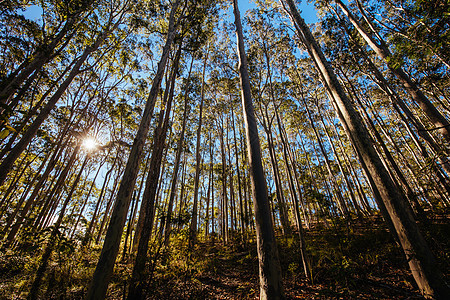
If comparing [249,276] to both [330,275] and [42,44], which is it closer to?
[330,275]

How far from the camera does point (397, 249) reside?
492cm

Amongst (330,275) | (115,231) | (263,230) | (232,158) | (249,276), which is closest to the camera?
(263,230)

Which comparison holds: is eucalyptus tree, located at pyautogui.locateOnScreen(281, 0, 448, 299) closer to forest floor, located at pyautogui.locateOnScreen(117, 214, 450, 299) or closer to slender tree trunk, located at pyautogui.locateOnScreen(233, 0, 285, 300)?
forest floor, located at pyautogui.locateOnScreen(117, 214, 450, 299)

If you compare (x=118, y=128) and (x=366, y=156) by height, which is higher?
(x=118, y=128)

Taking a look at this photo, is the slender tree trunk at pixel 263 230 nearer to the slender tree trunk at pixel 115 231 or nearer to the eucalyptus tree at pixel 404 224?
the eucalyptus tree at pixel 404 224

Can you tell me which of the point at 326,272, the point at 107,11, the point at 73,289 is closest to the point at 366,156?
the point at 326,272

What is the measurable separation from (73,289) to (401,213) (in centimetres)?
697

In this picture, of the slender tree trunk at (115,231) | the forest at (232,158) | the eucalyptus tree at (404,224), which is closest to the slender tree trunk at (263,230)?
the forest at (232,158)

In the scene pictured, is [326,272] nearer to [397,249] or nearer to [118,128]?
[397,249]

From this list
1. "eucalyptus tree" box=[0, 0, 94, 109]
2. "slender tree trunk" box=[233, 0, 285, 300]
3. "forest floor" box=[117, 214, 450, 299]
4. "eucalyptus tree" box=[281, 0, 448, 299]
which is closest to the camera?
"slender tree trunk" box=[233, 0, 285, 300]

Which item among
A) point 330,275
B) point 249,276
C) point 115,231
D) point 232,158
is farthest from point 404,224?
point 232,158

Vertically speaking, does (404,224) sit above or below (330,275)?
above

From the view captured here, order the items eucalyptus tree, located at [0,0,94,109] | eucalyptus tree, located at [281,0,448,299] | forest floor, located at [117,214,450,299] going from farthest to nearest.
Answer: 1. eucalyptus tree, located at [0,0,94,109]
2. forest floor, located at [117,214,450,299]
3. eucalyptus tree, located at [281,0,448,299]

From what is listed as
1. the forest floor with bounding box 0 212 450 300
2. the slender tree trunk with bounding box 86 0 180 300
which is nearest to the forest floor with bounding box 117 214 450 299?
the forest floor with bounding box 0 212 450 300
